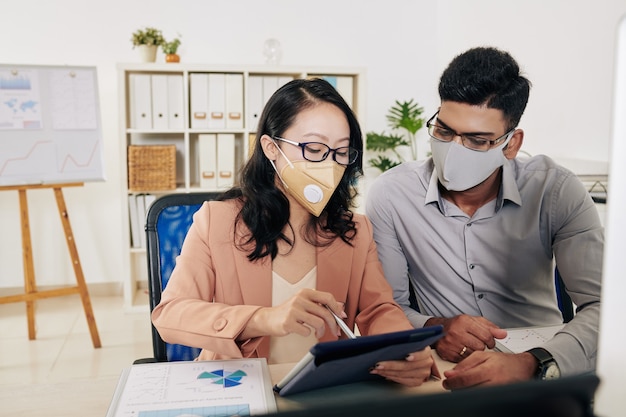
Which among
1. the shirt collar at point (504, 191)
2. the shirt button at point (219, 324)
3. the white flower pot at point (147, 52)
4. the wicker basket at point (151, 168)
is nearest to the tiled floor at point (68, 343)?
the wicker basket at point (151, 168)

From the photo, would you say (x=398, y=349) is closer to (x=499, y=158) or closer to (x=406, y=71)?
(x=499, y=158)

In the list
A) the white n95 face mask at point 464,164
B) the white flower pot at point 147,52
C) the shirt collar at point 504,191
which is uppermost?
the white flower pot at point 147,52

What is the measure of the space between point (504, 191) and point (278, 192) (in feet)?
1.99

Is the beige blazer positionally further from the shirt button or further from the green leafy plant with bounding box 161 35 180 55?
the green leafy plant with bounding box 161 35 180 55

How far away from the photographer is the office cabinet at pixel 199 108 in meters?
3.82

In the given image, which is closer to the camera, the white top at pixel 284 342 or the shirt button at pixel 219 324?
the shirt button at pixel 219 324

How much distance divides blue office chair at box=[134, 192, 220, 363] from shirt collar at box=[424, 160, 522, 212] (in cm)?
58

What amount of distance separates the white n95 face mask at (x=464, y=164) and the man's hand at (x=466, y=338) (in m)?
0.43

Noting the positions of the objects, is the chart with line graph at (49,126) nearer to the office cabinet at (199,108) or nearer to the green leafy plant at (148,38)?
the office cabinet at (199,108)

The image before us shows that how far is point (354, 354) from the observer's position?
2.71ft

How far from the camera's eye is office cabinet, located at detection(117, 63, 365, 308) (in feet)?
12.5

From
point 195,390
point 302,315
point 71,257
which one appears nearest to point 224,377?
point 195,390

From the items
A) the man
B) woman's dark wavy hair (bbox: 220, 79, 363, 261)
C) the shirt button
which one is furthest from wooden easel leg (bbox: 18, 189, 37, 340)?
the shirt button

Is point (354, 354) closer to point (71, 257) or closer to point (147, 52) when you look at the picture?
point (71, 257)
